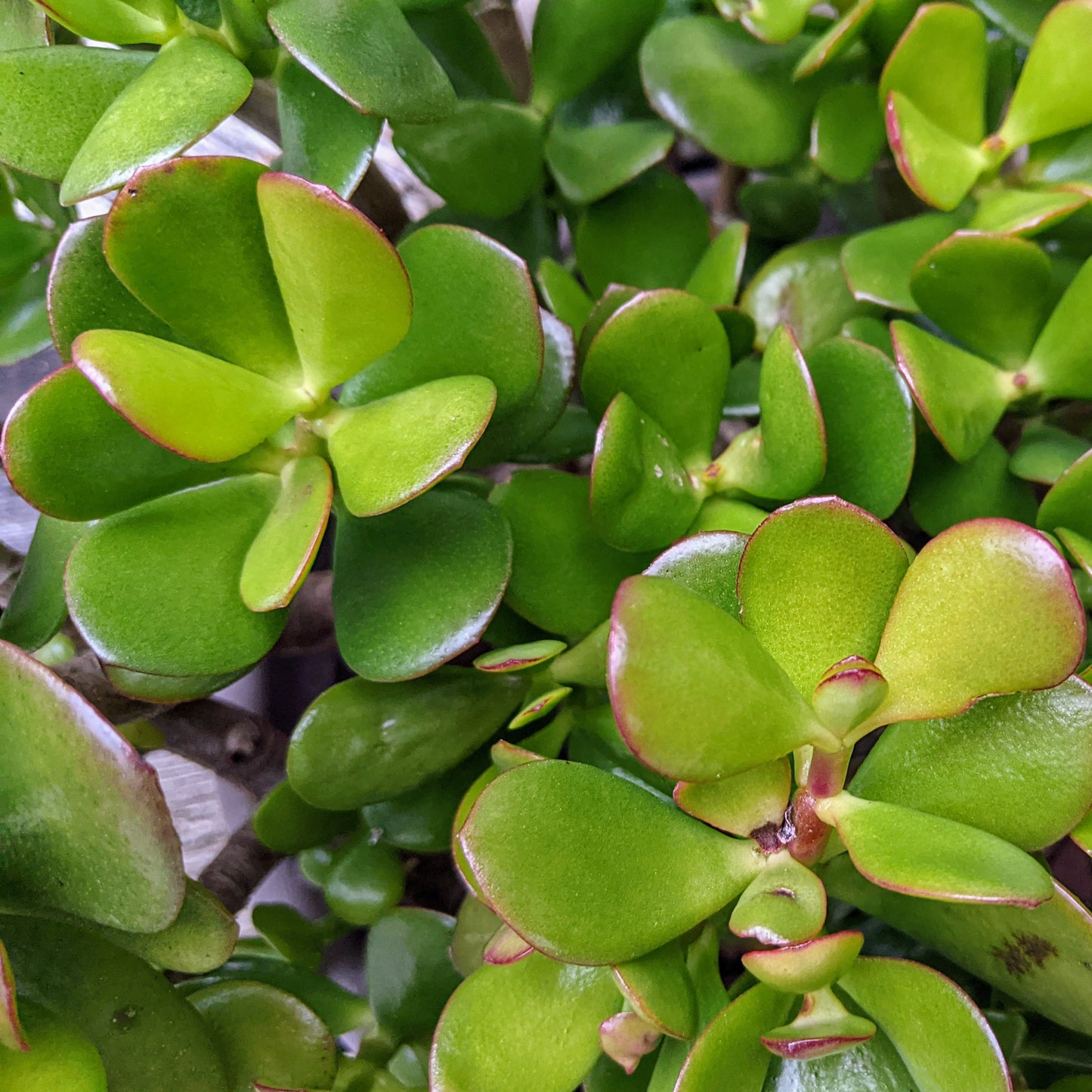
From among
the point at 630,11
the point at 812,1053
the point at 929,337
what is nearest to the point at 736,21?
the point at 630,11

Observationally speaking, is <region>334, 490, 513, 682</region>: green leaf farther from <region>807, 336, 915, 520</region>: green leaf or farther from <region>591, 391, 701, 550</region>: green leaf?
<region>807, 336, 915, 520</region>: green leaf

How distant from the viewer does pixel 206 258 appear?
485 millimetres

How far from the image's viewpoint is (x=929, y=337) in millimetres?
579

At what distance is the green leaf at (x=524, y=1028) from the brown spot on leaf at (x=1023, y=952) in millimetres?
184

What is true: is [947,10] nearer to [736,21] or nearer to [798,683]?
[736,21]

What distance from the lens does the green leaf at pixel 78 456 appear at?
0.47 meters

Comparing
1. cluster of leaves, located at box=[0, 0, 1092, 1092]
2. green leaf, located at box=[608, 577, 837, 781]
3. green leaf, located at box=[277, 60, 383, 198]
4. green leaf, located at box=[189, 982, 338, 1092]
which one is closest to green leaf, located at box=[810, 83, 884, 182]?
cluster of leaves, located at box=[0, 0, 1092, 1092]

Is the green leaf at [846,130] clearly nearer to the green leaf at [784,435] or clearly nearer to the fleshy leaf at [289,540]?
the green leaf at [784,435]

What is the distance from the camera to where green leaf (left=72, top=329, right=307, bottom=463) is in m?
0.42

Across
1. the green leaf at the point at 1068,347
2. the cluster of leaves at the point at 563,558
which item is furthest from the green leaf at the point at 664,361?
the green leaf at the point at 1068,347

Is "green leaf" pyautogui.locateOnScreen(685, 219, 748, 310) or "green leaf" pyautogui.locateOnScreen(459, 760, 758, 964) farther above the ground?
"green leaf" pyautogui.locateOnScreen(685, 219, 748, 310)

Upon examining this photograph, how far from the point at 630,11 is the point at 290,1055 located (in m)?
0.69

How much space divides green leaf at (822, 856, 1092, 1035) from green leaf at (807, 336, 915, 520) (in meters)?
0.20

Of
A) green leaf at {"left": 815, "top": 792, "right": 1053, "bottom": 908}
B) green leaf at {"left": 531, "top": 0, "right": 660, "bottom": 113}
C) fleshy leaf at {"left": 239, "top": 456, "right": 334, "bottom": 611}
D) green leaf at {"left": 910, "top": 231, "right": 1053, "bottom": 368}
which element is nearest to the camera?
green leaf at {"left": 815, "top": 792, "right": 1053, "bottom": 908}
